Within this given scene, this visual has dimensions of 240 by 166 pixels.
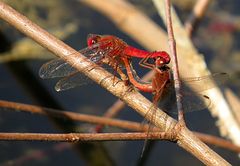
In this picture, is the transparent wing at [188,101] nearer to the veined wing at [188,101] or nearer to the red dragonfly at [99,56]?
the veined wing at [188,101]

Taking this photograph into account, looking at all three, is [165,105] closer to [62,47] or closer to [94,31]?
[62,47]

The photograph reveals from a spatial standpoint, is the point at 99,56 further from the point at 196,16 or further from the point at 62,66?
the point at 196,16

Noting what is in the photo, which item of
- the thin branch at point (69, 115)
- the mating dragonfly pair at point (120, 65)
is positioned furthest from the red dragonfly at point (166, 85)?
the thin branch at point (69, 115)

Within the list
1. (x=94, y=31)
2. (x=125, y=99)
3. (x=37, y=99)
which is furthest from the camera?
(x=94, y=31)

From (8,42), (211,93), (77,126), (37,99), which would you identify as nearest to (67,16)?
(8,42)

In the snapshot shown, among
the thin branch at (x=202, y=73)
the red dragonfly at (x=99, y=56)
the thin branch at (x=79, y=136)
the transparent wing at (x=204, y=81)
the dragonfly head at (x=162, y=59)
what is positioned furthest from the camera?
the thin branch at (x=202, y=73)

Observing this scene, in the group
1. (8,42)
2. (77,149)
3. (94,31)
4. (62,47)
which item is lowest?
(77,149)

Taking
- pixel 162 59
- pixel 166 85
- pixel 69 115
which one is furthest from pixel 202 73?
pixel 162 59
